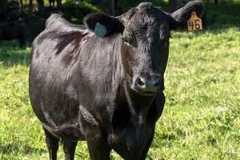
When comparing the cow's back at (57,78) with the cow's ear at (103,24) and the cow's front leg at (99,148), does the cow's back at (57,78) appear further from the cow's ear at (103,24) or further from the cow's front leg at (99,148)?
the cow's ear at (103,24)

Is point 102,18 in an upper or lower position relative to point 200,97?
upper

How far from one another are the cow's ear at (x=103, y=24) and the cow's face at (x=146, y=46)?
0.10 m

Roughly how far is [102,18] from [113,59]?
45 centimetres

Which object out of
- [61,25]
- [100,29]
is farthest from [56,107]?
[61,25]

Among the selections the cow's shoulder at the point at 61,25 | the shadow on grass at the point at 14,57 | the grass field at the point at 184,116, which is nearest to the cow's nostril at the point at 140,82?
the cow's shoulder at the point at 61,25

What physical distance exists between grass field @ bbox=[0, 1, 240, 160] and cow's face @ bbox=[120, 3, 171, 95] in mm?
2512

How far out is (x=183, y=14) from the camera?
501 cm

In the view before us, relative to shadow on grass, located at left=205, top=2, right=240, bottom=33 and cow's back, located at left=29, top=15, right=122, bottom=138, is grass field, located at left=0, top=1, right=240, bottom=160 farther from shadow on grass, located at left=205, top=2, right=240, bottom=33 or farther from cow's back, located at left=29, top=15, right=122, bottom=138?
shadow on grass, located at left=205, top=2, right=240, bottom=33

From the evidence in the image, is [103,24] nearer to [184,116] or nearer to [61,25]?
[61,25]

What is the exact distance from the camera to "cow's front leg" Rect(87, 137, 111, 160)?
516 cm

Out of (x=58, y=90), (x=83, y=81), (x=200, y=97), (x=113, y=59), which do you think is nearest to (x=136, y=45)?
(x=113, y=59)

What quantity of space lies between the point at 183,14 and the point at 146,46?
70 centimetres

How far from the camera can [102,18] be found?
4.80 meters

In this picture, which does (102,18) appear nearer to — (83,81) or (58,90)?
(83,81)
